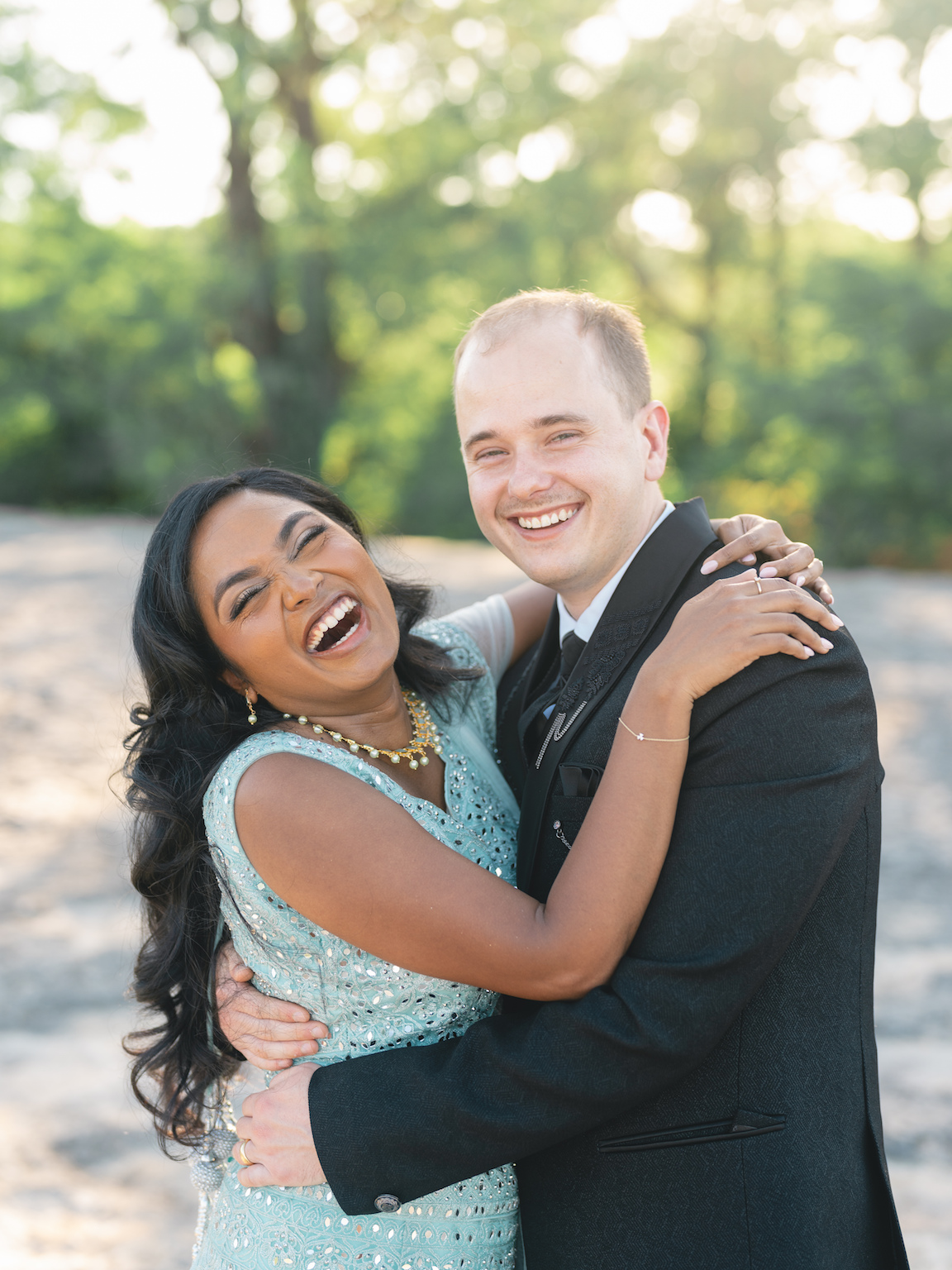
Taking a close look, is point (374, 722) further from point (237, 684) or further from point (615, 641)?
point (615, 641)

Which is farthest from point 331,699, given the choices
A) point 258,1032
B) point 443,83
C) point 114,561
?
point 443,83

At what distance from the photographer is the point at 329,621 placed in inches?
90.1

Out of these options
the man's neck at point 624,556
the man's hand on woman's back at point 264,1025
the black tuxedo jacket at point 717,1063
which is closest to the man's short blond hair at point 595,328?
the man's neck at point 624,556

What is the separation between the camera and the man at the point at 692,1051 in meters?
1.79

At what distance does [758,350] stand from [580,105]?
6694mm

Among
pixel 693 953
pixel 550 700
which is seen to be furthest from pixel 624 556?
pixel 693 953

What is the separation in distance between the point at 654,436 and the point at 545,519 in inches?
13.5

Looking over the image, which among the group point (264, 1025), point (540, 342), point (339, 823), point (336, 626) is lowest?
point (264, 1025)

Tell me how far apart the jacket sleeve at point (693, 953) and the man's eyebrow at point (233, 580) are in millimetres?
964

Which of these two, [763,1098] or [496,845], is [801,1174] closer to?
[763,1098]

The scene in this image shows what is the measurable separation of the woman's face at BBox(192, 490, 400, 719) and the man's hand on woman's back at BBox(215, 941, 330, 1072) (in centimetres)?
58

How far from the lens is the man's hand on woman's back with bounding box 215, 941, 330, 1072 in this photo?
215 cm

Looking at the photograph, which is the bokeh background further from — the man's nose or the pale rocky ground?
the man's nose

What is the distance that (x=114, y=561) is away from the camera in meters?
11.9
